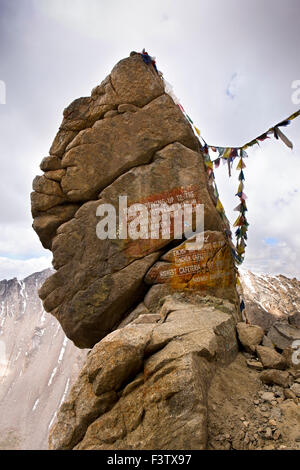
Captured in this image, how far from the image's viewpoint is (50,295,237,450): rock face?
4.68 metres

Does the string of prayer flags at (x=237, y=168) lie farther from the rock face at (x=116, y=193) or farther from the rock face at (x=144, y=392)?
the rock face at (x=144, y=392)

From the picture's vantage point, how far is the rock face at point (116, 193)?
1208 cm

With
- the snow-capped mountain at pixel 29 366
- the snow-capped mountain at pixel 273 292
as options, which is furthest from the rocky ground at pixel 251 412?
the snow-capped mountain at pixel 29 366

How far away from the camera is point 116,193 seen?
41.5 ft

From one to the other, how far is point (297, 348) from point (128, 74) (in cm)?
1489

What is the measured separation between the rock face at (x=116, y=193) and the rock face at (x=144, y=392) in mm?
4868

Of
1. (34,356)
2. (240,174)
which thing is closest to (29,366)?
(34,356)

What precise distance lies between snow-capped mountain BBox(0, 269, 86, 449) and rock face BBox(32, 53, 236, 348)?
108795 millimetres

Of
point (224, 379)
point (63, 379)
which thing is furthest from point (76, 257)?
point (63, 379)

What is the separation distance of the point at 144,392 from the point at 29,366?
6113 inches

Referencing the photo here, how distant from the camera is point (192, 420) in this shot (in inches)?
181

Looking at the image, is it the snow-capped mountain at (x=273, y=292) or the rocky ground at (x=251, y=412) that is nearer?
the rocky ground at (x=251, y=412)

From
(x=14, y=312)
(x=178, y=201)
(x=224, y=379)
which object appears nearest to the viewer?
(x=224, y=379)

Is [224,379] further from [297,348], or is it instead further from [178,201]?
[178,201]
